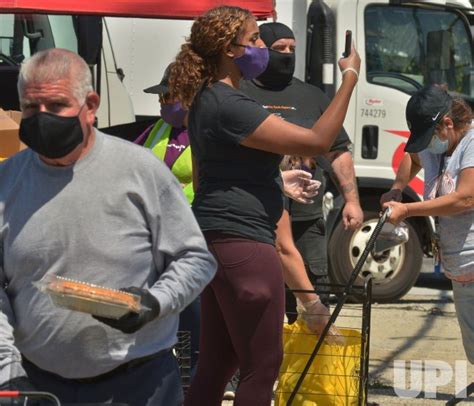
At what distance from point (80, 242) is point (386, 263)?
6730 mm

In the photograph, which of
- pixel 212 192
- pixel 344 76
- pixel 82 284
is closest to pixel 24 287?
pixel 82 284

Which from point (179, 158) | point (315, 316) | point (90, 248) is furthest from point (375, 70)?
point (90, 248)

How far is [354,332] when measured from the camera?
5.12 m

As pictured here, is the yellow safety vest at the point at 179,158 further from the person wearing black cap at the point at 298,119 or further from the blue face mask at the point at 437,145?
the blue face mask at the point at 437,145

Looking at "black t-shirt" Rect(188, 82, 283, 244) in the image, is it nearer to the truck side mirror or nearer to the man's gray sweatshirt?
the man's gray sweatshirt

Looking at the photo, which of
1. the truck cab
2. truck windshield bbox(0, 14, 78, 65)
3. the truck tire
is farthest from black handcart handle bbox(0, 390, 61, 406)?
the truck tire

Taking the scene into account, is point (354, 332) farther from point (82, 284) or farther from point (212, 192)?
point (82, 284)

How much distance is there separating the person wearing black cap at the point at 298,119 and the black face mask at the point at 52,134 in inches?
91.3

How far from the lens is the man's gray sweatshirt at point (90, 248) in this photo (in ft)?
10.3

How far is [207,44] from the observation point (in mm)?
4297

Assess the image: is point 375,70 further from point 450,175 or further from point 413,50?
point 450,175

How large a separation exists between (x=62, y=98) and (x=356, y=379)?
7.91 ft

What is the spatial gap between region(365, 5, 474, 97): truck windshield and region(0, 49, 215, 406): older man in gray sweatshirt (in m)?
6.65

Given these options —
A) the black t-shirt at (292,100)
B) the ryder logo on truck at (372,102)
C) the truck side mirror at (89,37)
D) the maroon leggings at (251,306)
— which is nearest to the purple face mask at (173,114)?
the black t-shirt at (292,100)
